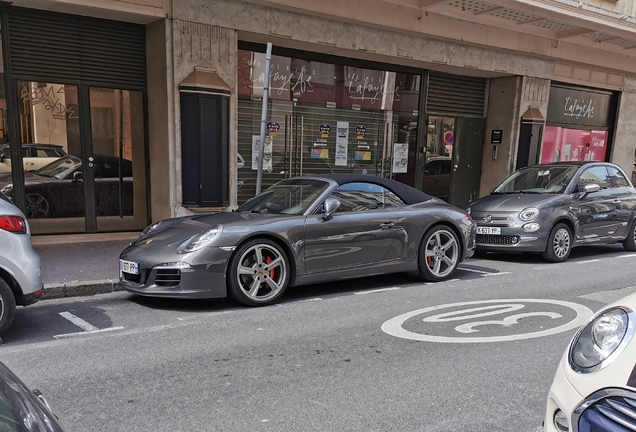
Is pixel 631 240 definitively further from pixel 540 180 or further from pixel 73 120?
pixel 73 120

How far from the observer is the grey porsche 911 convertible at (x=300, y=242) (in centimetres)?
519

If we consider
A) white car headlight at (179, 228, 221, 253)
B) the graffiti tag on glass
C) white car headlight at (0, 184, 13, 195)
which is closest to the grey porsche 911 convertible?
white car headlight at (179, 228, 221, 253)

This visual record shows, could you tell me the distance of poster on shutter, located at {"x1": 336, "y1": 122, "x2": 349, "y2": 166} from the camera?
12.1 m

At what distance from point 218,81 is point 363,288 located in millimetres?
5110

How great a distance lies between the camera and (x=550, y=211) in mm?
8211

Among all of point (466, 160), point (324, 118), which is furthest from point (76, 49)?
point (466, 160)

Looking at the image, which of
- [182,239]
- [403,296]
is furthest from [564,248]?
[182,239]

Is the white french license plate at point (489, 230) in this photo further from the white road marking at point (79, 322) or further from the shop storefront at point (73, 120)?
the shop storefront at point (73, 120)

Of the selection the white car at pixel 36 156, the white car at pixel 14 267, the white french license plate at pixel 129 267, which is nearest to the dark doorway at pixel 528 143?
the white car at pixel 36 156

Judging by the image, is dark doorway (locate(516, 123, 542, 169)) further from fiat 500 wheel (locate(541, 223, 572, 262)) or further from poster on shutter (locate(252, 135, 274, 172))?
poster on shutter (locate(252, 135, 274, 172))

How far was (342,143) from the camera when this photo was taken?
40.1 ft

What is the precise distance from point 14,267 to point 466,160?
12.9m

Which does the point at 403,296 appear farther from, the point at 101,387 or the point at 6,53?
the point at 6,53

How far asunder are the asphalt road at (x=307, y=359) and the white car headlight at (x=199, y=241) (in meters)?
0.68
